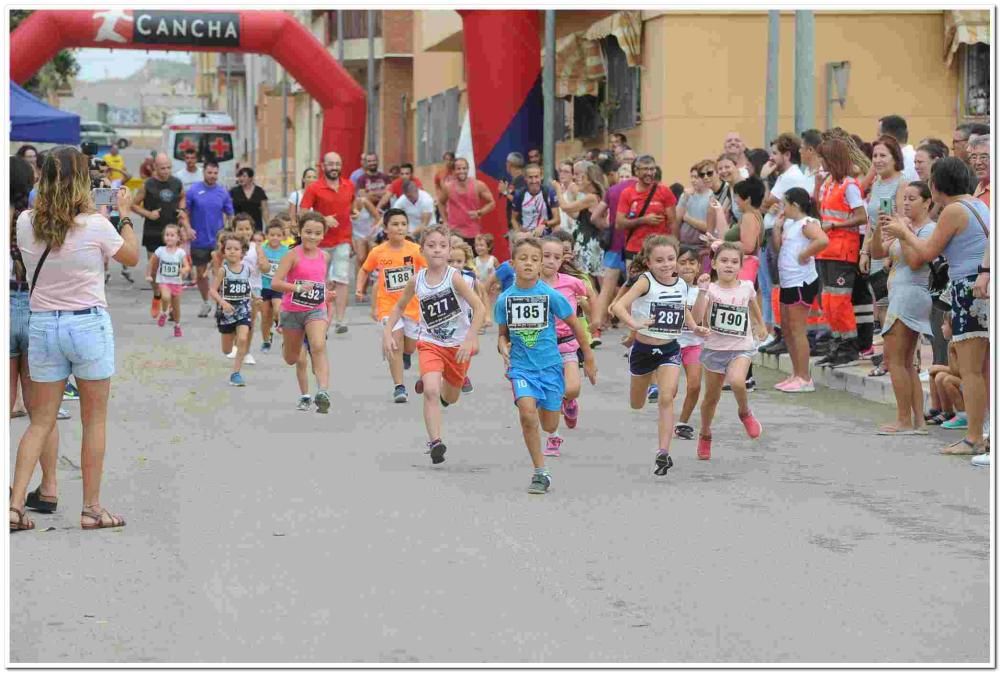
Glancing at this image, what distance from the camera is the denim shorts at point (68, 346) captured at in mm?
7840

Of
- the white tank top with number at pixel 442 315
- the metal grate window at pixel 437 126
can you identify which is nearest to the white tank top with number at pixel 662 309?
the white tank top with number at pixel 442 315

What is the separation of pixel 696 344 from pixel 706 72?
13273mm

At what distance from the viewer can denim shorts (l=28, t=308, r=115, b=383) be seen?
25.7 ft

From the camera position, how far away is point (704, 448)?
10.3 metres

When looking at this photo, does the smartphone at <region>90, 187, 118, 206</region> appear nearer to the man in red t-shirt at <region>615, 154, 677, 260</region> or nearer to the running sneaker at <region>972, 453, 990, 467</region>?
the running sneaker at <region>972, 453, 990, 467</region>

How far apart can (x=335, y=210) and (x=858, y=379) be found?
25.7 feet

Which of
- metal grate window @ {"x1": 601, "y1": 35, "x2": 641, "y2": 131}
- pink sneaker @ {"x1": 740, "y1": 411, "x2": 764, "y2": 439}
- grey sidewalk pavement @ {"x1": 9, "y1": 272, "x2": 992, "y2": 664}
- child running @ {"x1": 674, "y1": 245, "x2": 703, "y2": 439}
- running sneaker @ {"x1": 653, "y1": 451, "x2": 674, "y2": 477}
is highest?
metal grate window @ {"x1": 601, "y1": 35, "x2": 641, "y2": 131}

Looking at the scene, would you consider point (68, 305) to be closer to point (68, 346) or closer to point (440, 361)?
point (68, 346)

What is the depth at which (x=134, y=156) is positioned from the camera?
84.6 meters

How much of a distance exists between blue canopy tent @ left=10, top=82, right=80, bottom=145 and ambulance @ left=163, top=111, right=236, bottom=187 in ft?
74.3

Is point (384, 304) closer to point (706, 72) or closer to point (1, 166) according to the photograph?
point (1, 166)

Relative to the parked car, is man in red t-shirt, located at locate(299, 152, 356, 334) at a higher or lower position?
lower

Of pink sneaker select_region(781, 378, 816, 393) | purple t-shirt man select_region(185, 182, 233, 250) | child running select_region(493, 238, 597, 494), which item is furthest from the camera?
purple t-shirt man select_region(185, 182, 233, 250)

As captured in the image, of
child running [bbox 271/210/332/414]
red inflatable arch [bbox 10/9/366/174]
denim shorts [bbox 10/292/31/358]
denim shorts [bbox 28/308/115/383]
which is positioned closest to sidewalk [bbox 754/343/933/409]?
child running [bbox 271/210/332/414]
